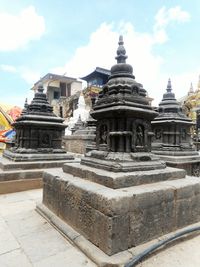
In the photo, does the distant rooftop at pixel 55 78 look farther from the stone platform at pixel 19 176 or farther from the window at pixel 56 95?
the stone platform at pixel 19 176

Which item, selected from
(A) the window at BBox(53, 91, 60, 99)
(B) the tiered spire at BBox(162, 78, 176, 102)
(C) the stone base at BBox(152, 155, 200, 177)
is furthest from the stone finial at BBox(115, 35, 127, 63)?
(A) the window at BBox(53, 91, 60, 99)

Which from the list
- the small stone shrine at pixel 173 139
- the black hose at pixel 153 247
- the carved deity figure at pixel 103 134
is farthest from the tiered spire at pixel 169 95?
the black hose at pixel 153 247

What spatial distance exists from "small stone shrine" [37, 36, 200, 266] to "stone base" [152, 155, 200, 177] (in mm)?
3322

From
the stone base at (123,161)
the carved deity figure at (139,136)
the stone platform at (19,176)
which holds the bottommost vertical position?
the stone platform at (19,176)

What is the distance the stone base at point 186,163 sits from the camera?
703 centimetres

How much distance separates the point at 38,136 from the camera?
277 inches

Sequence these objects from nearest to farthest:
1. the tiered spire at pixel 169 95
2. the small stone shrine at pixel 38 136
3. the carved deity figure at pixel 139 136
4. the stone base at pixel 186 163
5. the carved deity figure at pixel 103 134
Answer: the carved deity figure at pixel 139 136 → the carved deity figure at pixel 103 134 → the small stone shrine at pixel 38 136 → the stone base at pixel 186 163 → the tiered spire at pixel 169 95

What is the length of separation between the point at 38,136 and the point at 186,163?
17.2 feet

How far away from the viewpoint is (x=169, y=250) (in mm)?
A: 2766

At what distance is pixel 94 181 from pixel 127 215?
90 cm

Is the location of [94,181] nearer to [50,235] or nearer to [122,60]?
[50,235]

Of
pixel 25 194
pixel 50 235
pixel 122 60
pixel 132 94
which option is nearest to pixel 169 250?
pixel 50 235

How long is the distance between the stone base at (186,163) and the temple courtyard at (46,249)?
4002mm

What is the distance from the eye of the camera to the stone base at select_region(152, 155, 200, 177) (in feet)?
23.1
